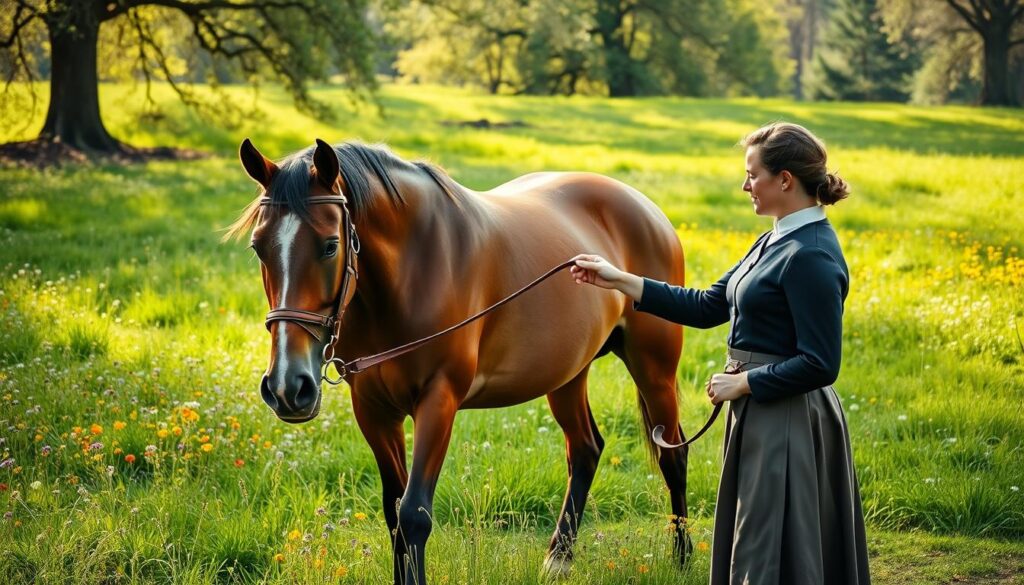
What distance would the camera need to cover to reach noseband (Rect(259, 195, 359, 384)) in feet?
10.0

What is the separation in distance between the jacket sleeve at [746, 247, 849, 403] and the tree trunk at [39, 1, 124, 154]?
17929 millimetres

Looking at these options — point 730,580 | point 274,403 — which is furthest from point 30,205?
point 730,580

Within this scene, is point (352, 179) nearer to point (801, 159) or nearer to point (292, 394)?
point (292, 394)

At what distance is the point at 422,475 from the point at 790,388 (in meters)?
1.45

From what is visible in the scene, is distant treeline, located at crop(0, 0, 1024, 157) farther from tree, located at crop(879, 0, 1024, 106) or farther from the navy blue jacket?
the navy blue jacket

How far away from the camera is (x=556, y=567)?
428 cm

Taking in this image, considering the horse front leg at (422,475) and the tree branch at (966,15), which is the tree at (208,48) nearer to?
the horse front leg at (422,475)

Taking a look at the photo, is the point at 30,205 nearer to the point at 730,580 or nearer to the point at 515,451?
the point at 515,451

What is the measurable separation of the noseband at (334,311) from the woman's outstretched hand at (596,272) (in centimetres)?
89

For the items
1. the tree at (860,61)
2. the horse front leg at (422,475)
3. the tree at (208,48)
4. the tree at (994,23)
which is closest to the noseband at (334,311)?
the horse front leg at (422,475)

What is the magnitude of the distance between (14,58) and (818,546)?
17.9m

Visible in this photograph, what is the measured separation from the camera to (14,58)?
16.7 metres

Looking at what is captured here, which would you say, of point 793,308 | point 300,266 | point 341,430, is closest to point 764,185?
point 793,308

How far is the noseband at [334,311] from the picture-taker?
10.0 feet
